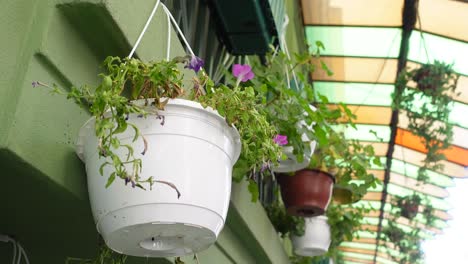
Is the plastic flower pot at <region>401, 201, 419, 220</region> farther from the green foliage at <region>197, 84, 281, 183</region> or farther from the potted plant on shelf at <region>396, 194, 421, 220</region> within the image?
the green foliage at <region>197, 84, 281, 183</region>

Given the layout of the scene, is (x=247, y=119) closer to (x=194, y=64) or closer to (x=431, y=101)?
(x=194, y=64)

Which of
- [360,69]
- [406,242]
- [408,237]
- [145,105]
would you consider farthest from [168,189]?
[406,242]

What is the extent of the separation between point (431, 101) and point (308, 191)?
163 centimetres

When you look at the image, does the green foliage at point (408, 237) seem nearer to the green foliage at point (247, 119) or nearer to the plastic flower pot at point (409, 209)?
the plastic flower pot at point (409, 209)

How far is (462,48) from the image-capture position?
5539 millimetres

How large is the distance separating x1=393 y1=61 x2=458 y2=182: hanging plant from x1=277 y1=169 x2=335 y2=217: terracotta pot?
1500 millimetres

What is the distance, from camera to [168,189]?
1204 millimetres

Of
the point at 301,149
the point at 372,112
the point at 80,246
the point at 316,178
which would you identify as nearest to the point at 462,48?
the point at 372,112

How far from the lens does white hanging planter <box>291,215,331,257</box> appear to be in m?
3.87

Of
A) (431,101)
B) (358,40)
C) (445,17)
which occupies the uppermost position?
(358,40)

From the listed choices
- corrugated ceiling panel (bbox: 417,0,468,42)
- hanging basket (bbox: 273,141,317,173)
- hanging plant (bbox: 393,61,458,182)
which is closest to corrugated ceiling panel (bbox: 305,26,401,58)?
corrugated ceiling panel (bbox: 417,0,468,42)

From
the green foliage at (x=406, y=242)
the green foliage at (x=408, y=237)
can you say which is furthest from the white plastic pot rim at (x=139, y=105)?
the green foliage at (x=406, y=242)

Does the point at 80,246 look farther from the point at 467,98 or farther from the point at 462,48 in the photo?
the point at 467,98

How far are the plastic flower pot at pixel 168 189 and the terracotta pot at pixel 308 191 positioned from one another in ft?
6.09
